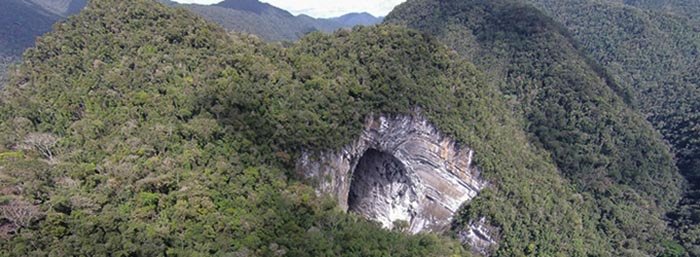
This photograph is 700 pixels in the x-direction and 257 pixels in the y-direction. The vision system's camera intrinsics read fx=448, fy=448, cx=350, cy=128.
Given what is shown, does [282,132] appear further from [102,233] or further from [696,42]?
[696,42]

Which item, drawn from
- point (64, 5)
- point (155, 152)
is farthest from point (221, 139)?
point (64, 5)

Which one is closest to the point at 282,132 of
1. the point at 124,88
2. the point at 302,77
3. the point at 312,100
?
the point at 312,100

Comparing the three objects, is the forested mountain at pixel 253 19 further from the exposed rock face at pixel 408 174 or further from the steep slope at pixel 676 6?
the exposed rock face at pixel 408 174

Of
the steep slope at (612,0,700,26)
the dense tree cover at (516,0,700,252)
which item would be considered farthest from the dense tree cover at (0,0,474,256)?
the steep slope at (612,0,700,26)

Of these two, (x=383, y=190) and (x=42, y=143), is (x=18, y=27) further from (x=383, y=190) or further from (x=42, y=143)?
(x=383, y=190)

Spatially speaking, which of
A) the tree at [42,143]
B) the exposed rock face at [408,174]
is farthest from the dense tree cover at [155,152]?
the exposed rock face at [408,174]

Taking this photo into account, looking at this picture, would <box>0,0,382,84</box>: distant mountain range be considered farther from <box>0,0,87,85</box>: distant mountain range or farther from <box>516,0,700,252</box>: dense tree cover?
<box>516,0,700,252</box>: dense tree cover
